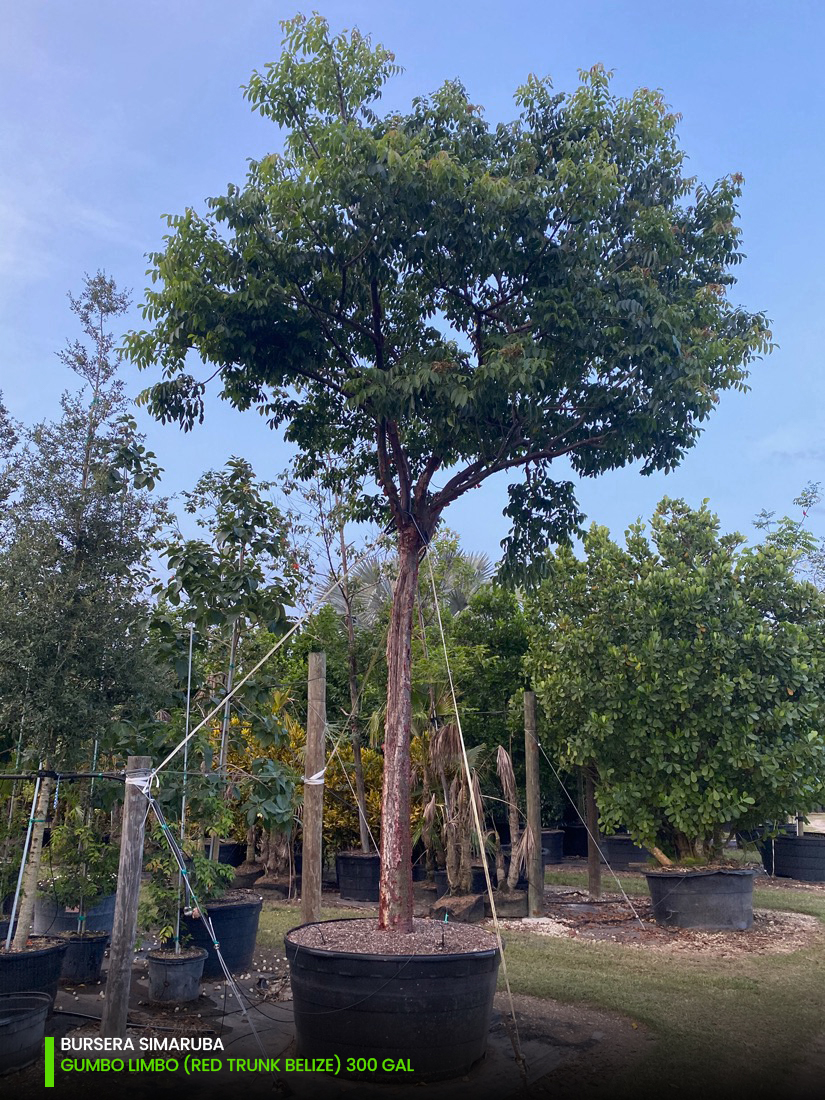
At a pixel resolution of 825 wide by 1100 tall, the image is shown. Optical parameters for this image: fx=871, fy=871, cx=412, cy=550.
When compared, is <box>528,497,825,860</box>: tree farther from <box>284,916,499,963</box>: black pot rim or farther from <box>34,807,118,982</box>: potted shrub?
<box>34,807,118,982</box>: potted shrub

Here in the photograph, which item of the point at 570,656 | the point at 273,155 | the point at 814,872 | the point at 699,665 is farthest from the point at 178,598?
the point at 814,872

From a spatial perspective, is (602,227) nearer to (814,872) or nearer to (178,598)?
(178,598)

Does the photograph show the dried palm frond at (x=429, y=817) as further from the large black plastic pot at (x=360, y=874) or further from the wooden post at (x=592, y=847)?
the wooden post at (x=592, y=847)

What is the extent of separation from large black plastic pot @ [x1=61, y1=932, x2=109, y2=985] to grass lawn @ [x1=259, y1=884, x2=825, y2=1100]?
2091 millimetres

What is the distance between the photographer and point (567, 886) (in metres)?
13.2

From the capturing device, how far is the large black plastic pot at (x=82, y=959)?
730cm

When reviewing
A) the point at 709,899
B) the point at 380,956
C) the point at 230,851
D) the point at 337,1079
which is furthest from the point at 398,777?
the point at 230,851

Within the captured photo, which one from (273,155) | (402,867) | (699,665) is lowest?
(402,867)

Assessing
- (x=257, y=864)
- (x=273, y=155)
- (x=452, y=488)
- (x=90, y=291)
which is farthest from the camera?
(x=257, y=864)

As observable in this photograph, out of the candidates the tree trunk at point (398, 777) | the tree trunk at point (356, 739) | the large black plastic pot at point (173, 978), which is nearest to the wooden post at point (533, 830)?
the tree trunk at point (356, 739)

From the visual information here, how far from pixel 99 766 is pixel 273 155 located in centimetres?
535

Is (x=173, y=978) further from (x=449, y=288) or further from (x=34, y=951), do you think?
(x=449, y=288)

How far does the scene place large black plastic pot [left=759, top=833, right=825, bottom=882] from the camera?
1479 centimetres

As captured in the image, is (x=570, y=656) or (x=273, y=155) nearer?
(x=273, y=155)
